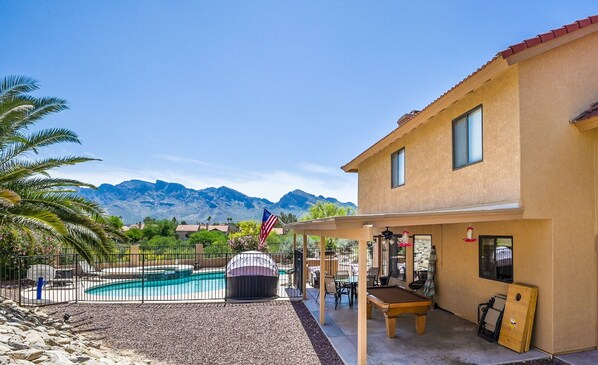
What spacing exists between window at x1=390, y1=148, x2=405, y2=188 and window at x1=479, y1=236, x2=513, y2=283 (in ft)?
13.3

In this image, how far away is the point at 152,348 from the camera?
8.41 m

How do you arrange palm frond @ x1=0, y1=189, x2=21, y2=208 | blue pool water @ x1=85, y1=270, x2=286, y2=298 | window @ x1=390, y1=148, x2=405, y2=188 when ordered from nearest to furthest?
1. palm frond @ x1=0, y1=189, x2=21, y2=208
2. window @ x1=390, y1=148, x2=405, y2=188
3. blue pool water @ x1=85, y1=270, x2=286, y2=298

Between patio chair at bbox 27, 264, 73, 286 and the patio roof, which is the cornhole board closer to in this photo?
the patio roof

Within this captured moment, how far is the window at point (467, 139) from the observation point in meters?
8.71

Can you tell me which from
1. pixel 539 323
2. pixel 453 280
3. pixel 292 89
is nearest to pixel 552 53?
pixel 539 323

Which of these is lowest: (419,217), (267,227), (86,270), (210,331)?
(86,270)

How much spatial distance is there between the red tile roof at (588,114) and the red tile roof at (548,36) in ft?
5.64

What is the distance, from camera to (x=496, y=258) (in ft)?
29.9

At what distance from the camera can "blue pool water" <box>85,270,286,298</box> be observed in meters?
17.9

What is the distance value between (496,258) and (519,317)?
1727mm

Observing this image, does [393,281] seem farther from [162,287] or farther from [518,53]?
[162,287]

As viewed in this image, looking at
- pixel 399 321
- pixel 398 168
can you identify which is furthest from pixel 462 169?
pixel 399 321

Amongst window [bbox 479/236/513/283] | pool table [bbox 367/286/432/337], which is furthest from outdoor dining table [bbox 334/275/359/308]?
window [bbox 479/236/513/283]

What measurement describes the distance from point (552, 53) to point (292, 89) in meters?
20.5
